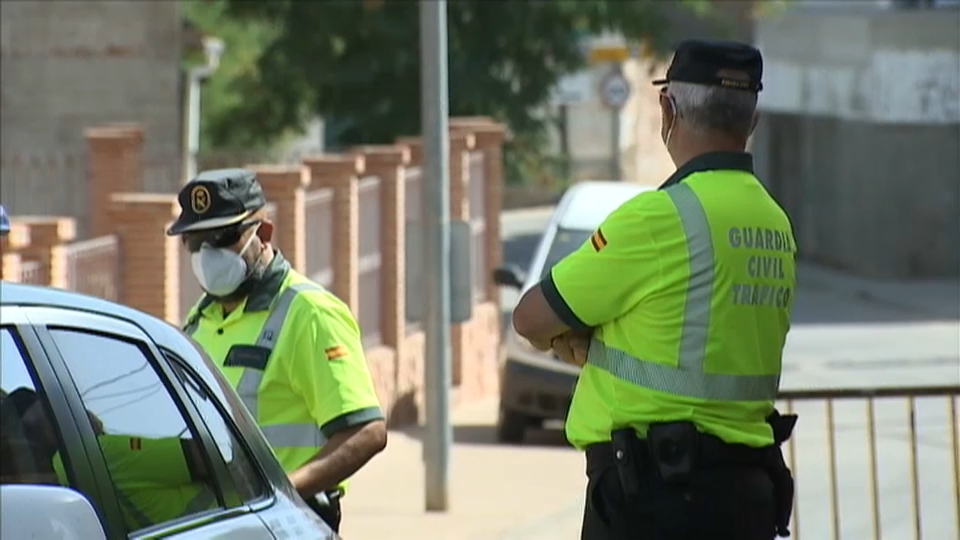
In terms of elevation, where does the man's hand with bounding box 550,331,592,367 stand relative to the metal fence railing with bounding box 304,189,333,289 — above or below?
above

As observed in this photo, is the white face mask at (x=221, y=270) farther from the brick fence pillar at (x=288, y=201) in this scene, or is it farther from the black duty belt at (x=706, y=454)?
the brick fence pillar at (x=288, y=201)

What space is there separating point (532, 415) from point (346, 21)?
11.7 m

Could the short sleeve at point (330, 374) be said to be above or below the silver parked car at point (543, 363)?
above

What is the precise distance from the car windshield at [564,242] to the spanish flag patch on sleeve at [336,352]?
31.2 ft

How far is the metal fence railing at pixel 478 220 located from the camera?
18578 mm

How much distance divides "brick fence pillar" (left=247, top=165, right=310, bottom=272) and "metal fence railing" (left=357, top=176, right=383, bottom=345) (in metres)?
→ 1.74

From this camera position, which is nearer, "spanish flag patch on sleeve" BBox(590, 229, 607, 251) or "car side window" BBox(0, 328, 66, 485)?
"car side window" BBox(0, 328, 66, 485)

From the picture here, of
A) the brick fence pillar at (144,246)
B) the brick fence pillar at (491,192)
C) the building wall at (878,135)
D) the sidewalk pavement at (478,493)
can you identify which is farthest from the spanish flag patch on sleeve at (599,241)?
the building wall at (878,135)

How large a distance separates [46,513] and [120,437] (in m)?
0.44

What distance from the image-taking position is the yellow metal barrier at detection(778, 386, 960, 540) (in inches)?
287

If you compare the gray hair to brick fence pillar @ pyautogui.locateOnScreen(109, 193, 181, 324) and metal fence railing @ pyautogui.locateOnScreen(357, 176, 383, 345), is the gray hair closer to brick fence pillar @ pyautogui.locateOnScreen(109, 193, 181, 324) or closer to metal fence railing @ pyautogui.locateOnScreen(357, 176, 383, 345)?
brick fence pillar @ pyautogui.locateOnScreen(109, 193, 181, 324)

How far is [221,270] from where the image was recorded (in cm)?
526

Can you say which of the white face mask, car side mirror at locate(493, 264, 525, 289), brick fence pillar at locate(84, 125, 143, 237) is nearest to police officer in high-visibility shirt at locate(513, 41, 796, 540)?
the white face mask

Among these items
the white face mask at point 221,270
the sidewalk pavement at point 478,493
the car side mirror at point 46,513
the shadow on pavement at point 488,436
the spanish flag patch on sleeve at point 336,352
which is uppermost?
the white face mask at point 221,270
